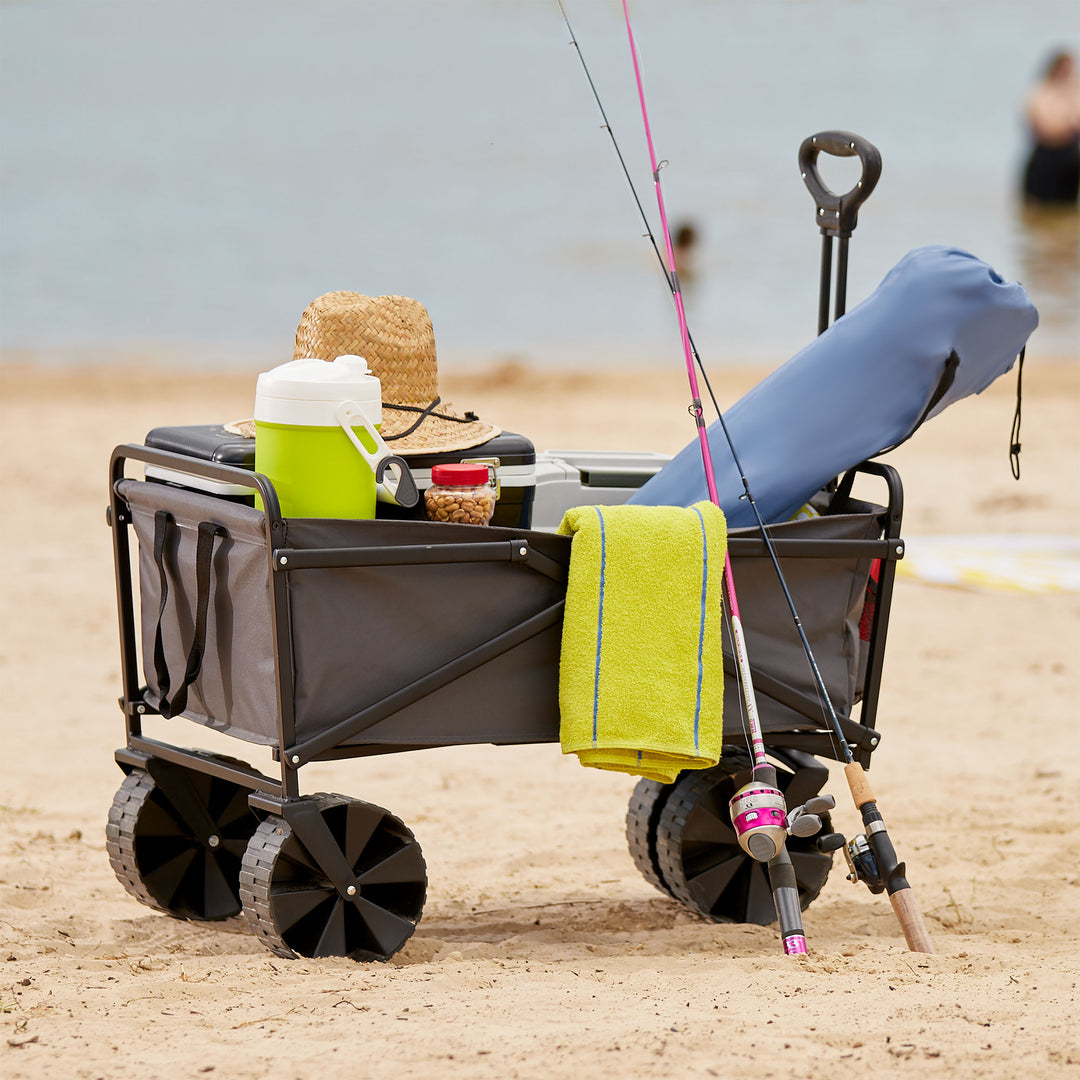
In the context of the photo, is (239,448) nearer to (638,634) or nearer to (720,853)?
(638,634)

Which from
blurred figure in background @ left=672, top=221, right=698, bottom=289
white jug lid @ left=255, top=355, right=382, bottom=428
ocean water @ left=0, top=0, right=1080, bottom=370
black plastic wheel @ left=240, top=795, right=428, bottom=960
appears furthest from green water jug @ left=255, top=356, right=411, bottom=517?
blurred figure in background @ left=672, top=221, right=698, bottom=289

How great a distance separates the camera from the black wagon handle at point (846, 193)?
367 cm

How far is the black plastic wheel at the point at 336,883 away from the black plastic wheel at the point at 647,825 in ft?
2.23

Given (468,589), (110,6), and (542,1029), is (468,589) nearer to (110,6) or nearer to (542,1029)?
(542,1029)

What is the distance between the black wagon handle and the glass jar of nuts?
1.04 m

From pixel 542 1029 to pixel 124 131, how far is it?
25.2m

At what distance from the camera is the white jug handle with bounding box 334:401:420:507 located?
10.2 ft

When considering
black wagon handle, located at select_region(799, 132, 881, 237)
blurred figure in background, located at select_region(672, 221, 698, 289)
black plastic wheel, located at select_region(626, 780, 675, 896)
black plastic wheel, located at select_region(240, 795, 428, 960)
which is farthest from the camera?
blurred figure in background, located at select_region(672, 221, 698, 289)

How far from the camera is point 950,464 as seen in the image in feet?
33.4

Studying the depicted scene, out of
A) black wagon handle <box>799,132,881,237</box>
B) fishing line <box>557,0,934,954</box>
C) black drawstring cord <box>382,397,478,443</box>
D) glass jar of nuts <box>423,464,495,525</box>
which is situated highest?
black wagon handle <box>799,132,881,237</box>

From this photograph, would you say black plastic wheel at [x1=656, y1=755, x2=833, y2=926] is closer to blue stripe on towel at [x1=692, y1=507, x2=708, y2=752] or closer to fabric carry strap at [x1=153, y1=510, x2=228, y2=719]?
blue stripe on towel at [x1=692, y1=507, x2=708, y2=752]

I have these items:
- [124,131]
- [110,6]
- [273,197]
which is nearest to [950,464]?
[273,197]

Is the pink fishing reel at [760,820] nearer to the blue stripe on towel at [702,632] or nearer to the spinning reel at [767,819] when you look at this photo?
the spinning reel at [767,819]

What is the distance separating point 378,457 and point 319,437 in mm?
116
